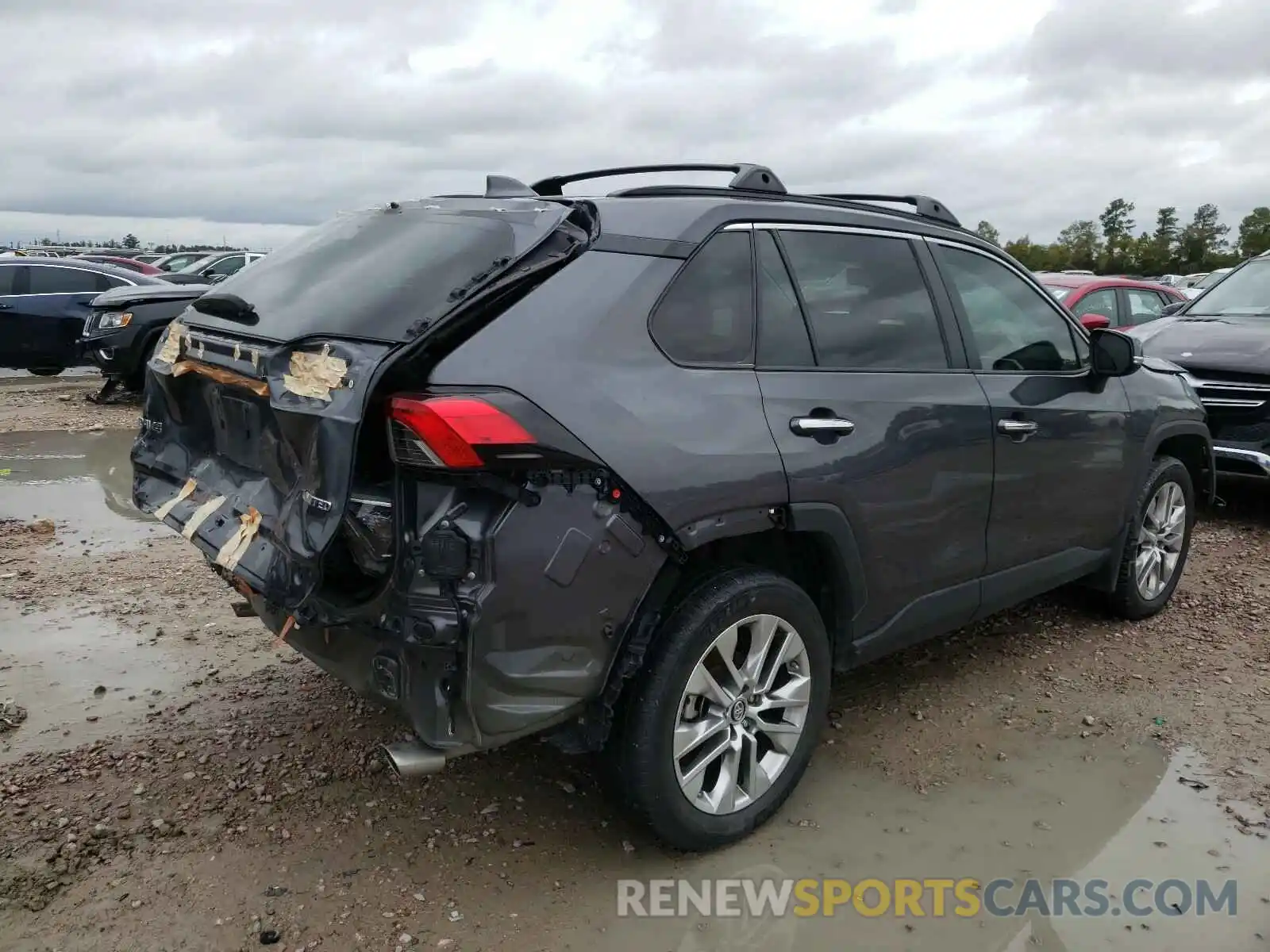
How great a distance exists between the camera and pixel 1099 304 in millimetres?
9641

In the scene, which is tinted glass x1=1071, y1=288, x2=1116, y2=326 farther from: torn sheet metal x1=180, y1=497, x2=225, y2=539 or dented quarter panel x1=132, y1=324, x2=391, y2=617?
torn sheet metal x1=180, y1=497, x2=225, y2=539

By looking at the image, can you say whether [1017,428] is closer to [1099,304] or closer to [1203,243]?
[1099,304]

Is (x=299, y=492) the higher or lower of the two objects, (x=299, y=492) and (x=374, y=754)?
the higher

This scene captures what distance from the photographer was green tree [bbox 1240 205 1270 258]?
245 feet

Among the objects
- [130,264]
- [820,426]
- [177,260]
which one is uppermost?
[177,260]

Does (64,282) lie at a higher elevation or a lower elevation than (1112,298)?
lower

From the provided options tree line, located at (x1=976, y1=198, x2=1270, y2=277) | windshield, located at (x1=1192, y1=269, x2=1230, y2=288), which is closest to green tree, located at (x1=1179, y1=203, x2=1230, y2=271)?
tree line, located at (x1=976, y1=198, x2=1270, y2=277)

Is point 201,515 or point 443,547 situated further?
point 201,515

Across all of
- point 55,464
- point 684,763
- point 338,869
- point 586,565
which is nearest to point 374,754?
point 338,869

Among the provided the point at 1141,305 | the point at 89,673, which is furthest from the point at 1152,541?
the point at 1141,305

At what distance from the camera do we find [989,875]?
2.91 metres

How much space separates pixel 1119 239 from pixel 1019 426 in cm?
9121

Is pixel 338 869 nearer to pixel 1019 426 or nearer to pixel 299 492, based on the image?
pixel 299 492

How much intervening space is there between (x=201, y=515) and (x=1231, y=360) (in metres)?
6.39
